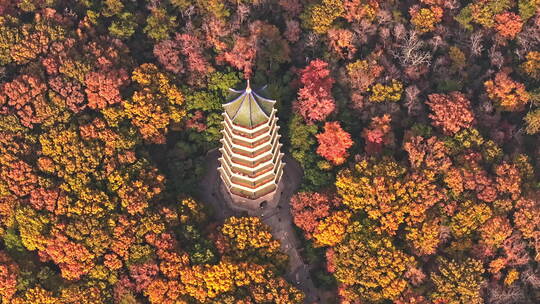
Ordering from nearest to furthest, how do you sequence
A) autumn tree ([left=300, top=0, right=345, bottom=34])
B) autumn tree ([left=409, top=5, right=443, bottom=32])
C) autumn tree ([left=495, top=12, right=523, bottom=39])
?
autumn tree ([left=300, top=0, right=345, bottom=34])
autumn tree ([left=495, top=12, right=523, bottom=39])
autumn tree ([left=409, top=5, right=443, bottom=32])

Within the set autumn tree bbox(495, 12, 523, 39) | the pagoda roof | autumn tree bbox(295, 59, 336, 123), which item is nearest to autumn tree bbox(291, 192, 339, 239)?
autumn tree bbox(295, 59, 336, 123)

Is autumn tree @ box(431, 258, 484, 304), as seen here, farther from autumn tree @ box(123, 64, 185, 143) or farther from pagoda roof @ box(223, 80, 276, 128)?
autumn tree @ box(123, 64, 185, 143)

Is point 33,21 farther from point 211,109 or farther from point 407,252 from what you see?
point 407,252

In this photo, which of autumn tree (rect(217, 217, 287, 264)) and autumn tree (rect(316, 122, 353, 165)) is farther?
autumn tree (rect(316, 122, 353, 165))

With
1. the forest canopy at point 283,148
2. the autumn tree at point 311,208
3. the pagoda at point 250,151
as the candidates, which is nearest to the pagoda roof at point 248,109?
the pagoda at point 250,151

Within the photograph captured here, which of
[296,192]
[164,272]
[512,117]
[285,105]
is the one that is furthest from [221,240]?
[512,117]

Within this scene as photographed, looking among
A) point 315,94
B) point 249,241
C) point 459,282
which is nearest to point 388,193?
point 459,282
